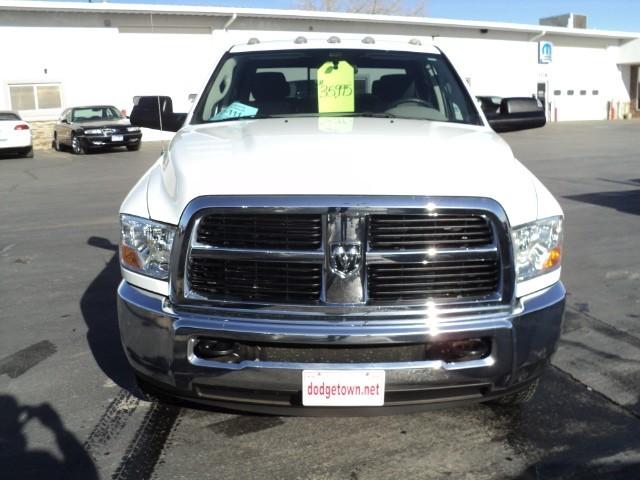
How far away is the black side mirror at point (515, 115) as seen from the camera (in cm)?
466

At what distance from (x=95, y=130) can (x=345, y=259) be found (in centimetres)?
2021

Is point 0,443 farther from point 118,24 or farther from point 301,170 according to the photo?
point 118,24

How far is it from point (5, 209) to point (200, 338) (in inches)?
379

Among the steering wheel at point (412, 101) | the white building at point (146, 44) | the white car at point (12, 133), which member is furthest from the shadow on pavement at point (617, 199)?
the white car at point (12, 133)

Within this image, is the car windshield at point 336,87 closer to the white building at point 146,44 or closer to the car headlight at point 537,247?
the car headlight at point 537,247

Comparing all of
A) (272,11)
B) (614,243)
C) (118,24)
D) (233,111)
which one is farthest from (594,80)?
(233,111)

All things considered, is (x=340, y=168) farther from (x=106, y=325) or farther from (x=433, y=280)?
(x=106, y=325)

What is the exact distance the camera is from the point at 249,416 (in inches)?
136

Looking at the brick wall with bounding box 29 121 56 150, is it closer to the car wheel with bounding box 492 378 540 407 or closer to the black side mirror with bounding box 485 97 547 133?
the black side mirror with bounding box 485 97 547 133

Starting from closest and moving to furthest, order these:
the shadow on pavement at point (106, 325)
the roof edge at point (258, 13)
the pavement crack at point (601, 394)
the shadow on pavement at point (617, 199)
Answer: the pavement crack at point (601, 394), the shadow on pavement at point (106, 325), the shadow on pavement at point (617, 199), the roof edge at point (258, 13)

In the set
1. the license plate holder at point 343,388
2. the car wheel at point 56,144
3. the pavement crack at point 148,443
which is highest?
the license plate holder at point 343,388

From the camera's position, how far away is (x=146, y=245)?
290cm

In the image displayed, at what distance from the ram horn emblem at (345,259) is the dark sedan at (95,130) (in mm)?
20064

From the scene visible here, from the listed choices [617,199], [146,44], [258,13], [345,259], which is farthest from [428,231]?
[258,13]
